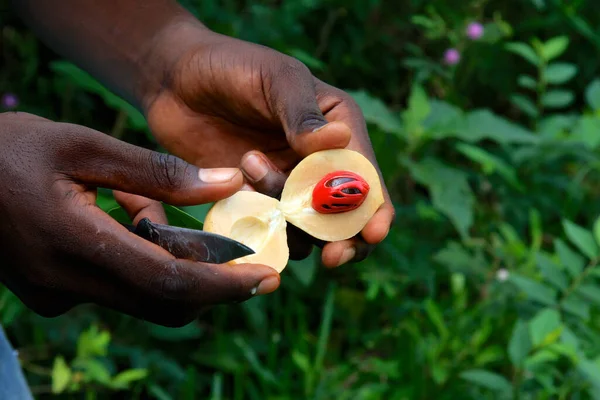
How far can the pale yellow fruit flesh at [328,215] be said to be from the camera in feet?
3.81

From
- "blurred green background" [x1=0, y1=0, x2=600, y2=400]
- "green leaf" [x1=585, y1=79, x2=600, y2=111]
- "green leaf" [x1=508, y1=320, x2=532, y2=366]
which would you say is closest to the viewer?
"green leaf" [x1=508, y1=320, x2=532, y2=366]

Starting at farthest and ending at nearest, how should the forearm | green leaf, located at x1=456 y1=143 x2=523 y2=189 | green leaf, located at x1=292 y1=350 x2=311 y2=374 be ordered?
green leaf, located at x1=456 y1=143 x2=523 y2=189 < green leaf, located at x1=292 y1=350 x2=311 y2=374 < the forearm

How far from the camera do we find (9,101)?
6.70 feet

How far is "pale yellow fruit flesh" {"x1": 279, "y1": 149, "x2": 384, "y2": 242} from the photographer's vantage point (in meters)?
1.16

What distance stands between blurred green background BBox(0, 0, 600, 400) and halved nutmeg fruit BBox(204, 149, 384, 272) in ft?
1.66

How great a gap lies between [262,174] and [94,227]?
30 cm

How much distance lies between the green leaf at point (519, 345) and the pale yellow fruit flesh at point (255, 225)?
0.75m

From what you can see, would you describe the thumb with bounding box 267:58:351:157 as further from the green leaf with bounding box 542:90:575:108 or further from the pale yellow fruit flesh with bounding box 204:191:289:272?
the green leaf with bounding box 542:90:575:108

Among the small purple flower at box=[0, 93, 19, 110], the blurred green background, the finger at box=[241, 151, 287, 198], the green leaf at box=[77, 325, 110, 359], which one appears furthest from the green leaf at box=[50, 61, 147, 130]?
the finger at box=[241, 151, 287, 198]

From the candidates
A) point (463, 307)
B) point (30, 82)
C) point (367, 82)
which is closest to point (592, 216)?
point (463, 307)

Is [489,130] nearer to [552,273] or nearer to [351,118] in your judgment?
[552,273]

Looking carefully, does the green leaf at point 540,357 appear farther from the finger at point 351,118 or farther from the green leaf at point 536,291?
the finger at point 351,118

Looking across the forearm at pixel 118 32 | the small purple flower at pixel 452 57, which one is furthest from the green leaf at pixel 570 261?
the forearm at pixel 118 32

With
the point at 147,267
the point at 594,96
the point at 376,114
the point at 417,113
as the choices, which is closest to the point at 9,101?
the point at 376,114
